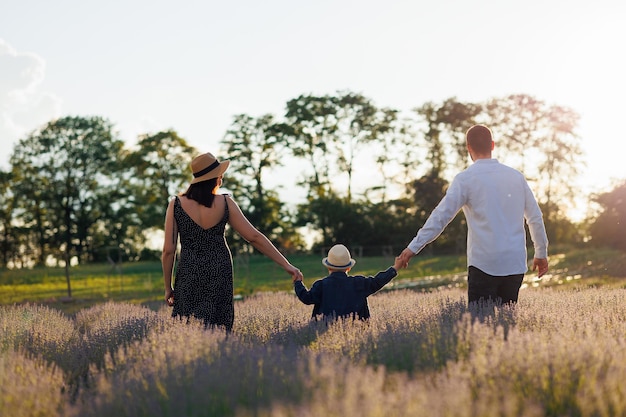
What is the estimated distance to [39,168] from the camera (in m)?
54.9

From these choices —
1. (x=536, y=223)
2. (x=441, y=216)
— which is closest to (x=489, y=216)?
(x=441, y=216)

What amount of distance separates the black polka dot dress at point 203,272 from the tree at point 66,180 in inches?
1909

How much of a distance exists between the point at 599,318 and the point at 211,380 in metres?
3.02

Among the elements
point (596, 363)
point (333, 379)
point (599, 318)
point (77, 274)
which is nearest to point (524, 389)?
point (596, 363)

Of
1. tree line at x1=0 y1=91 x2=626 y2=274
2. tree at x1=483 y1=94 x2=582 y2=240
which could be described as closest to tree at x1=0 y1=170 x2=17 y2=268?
tree line at x1=0 y1=91 x2=626 y2=274

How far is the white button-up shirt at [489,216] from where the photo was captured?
20.9 ft

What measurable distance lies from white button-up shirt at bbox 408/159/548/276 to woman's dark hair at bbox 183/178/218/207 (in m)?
1.66

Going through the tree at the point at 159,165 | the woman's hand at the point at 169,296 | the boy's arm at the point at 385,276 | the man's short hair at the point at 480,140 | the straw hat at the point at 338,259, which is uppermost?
the tree at the point at 159,165

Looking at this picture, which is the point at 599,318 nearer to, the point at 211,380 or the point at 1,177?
the point at 211,380

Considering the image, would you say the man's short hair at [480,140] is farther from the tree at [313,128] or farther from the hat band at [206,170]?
the tree at [313,128]

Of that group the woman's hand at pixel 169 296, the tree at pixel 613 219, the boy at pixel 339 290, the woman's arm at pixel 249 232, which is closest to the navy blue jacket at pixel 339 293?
the boy at pixel 339 290

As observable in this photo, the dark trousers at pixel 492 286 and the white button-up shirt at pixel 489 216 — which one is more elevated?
the white button-up shirt at pixel 489 216

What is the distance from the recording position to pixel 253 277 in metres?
32.8

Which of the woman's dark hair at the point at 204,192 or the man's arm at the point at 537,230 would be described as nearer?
the woman's dark hair at the point at 204,192
